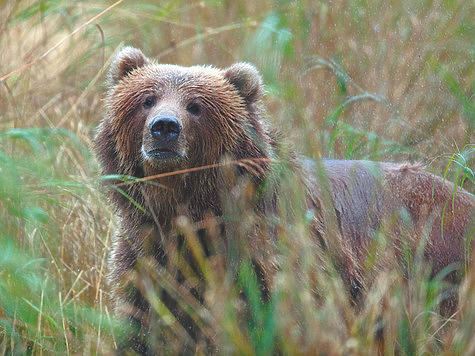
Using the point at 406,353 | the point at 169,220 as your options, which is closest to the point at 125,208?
the point at 169,220

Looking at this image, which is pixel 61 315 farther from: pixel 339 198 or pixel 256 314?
pixel 339 198

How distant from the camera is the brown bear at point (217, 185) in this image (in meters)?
3.70

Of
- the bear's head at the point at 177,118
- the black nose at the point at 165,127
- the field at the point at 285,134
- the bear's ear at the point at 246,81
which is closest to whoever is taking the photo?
the field at the point at 285,134

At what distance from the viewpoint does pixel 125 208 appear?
155 inches

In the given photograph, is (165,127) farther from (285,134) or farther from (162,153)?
(285,134)

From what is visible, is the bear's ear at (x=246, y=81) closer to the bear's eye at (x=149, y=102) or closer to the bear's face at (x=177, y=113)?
the bear's face at (x=177, y=113)

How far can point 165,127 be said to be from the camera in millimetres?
3621

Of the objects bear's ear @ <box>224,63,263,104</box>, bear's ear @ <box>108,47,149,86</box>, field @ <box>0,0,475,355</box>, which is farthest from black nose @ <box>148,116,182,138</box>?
bear's ear @ <box>108,47,149,86</box>

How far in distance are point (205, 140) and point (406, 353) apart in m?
1.55

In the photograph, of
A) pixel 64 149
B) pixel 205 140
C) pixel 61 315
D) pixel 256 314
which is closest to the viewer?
pixel 256 314

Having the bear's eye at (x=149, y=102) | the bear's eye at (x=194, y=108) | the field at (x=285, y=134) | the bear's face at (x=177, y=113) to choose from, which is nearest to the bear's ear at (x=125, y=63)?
the bear's face at (x=177, y=113)

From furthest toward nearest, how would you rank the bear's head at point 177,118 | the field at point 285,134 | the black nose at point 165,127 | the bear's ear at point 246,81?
1. the bear's ear at point 246,81
2. the bear's head at point 177,118
3. the black nose at point 165,127
4. the field at point 285,134

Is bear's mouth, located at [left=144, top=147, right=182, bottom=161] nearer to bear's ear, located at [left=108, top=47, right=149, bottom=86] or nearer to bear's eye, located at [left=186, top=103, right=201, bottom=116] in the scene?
bear's eye, located at [left=186, top=103, right=201, bottom=116]

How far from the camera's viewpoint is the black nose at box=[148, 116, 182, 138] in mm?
3580
